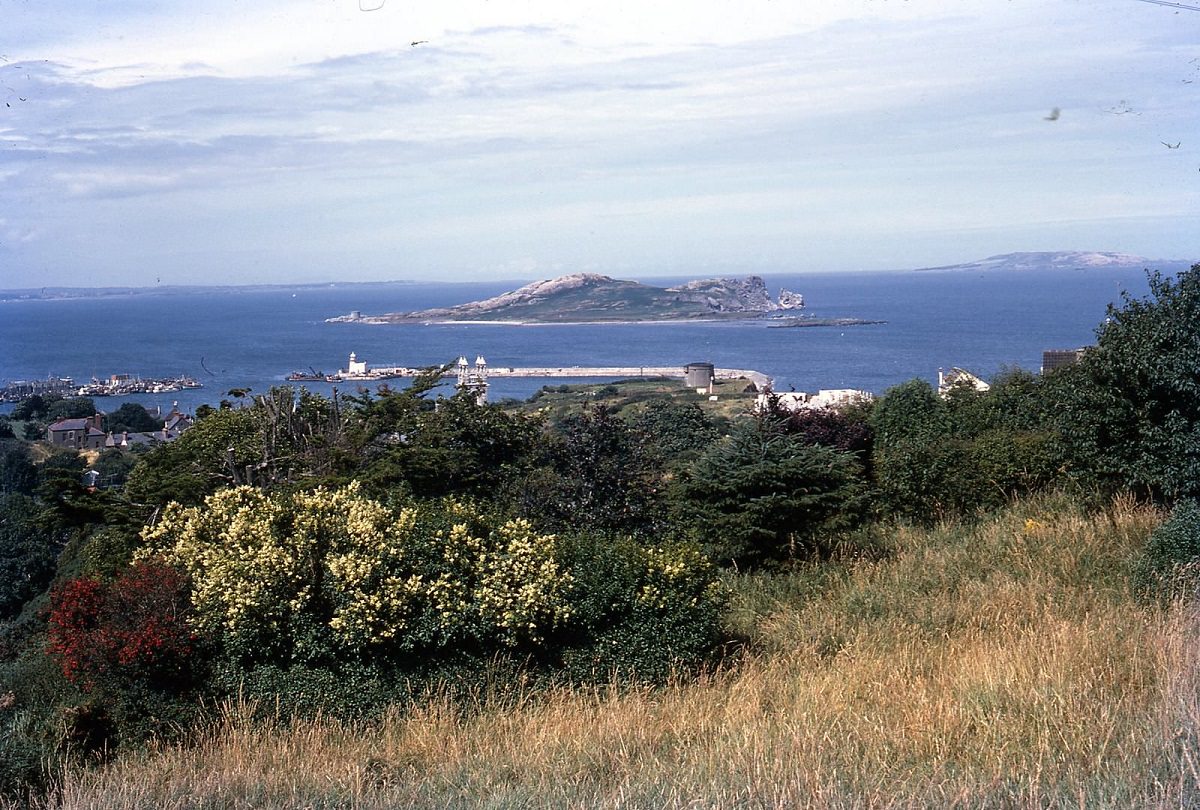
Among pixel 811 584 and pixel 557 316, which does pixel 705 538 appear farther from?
pixel 557 316

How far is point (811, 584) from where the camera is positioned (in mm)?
8359

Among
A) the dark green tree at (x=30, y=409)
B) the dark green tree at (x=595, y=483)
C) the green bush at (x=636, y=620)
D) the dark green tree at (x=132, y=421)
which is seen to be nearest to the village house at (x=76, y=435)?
the dark green tree at (x=132, y=421)

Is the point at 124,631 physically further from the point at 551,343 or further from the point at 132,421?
the point at 551,343

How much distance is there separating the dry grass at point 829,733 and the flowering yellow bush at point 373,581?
0.46 metres

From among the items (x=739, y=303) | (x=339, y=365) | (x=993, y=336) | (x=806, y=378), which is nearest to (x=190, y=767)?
(x=806, y=378)

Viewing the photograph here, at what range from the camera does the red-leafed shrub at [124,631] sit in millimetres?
5754

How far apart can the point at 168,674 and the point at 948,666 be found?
443 cm

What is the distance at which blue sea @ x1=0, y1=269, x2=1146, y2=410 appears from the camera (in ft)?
268

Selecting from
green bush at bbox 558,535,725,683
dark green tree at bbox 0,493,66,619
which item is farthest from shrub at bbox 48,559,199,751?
dark green tree at bbox 0,493,66,619

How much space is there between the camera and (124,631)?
5.79m

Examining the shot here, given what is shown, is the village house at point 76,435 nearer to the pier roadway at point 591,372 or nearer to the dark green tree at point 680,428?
the dark green tree at point 680,428

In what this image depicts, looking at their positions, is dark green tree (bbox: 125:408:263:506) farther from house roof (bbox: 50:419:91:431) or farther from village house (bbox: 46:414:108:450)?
house roof (bbox: 50:419:91:431)

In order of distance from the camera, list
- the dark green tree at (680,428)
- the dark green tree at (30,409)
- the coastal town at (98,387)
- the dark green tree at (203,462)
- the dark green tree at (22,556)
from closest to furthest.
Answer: the dark green tree at (203,462) → the dark green tree at (22,556) → the dark green tree at (680,428) → the dark green tree at (30,409) → the coastal town at (98,387)

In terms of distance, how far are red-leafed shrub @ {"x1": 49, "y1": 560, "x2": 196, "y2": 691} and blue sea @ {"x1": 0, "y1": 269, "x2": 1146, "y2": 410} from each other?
53.1 m
